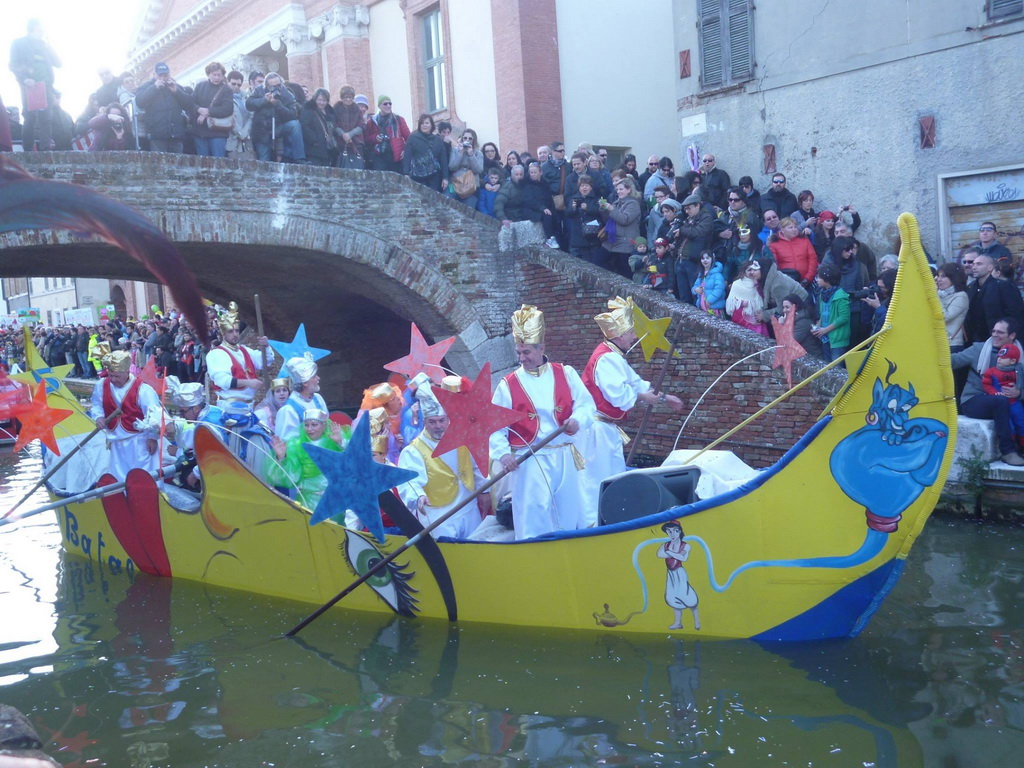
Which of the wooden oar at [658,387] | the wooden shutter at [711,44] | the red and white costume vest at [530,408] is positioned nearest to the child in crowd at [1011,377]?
the wooden oar at [658,387]

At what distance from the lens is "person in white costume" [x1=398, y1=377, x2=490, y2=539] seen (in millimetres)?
6309

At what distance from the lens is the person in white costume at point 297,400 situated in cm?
761

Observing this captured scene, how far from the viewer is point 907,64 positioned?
10.4m

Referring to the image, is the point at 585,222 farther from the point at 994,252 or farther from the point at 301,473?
the point at 301,473

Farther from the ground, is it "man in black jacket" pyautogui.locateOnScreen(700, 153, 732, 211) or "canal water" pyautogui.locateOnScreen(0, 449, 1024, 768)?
"man in black jacket" pyautogui.locateOnScreen(700, 153, 732, 211)

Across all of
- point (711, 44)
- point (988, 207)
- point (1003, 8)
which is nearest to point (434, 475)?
point (988, 207)

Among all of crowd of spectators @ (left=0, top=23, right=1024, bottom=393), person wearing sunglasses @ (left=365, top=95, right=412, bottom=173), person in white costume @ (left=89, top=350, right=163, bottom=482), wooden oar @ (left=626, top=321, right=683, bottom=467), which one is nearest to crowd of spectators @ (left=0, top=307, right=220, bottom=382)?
crowd of spectators @ (left=0, top=23, right=1024, bottom=393)

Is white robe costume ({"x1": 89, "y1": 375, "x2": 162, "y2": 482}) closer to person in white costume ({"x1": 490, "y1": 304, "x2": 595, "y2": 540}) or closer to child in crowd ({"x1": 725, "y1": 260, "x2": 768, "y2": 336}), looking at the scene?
person in white costume ({"x1": 490, "y1": 304, "x2": 595, "y2": 540})

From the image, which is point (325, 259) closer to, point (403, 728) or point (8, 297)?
point (403, 728)

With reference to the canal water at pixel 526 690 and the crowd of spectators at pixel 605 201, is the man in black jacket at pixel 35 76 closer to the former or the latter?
the crowd of spectators at pixel 605 201

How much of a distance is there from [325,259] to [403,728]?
775 cm

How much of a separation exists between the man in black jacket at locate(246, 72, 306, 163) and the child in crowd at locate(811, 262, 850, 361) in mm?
6089

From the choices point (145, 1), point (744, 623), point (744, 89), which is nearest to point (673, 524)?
point (744, 623)

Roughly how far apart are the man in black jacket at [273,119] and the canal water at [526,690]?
619 centimetres
